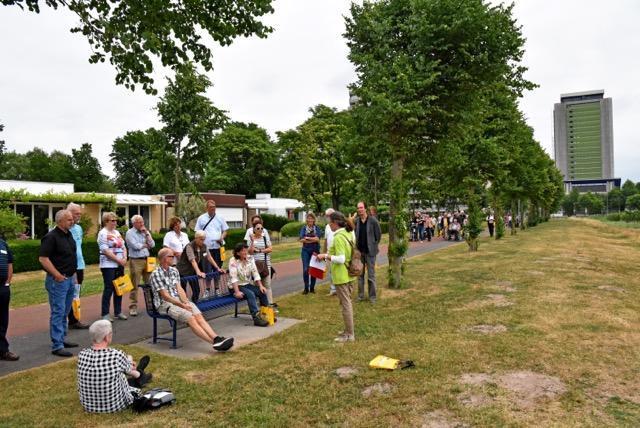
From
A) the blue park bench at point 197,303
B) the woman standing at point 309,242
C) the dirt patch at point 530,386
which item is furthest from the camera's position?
the woman standing at point 309,242

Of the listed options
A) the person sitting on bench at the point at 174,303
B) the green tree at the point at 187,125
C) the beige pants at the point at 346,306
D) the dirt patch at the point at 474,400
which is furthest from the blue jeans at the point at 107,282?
the green tree at the point at 187,125

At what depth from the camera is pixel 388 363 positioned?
532cm

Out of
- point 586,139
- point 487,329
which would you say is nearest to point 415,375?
point 487,329

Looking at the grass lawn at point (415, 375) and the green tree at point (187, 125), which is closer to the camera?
the grass lawn at point (415, 375)

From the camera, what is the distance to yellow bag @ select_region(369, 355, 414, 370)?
5258 mm

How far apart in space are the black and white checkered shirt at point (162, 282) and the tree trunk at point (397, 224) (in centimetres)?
598

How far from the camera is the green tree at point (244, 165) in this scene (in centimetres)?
5866

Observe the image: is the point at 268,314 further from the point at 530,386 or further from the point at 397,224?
the point at 397,224

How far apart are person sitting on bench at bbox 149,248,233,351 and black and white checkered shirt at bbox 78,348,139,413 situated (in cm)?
178

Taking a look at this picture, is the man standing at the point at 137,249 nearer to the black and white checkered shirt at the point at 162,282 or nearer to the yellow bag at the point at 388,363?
the black and white checkered shirt at the point at 162,282

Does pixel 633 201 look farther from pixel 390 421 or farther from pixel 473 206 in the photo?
pixel 390 421

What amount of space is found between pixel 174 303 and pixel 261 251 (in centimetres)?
285

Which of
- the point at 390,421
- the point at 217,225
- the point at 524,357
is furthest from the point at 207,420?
the point at 217,225

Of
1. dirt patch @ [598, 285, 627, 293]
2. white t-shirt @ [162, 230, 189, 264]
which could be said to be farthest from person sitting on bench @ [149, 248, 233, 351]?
dirt patch @ [598, 285, 627, 293]
